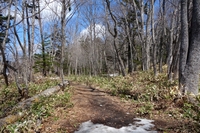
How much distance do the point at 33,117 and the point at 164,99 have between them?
172 inches

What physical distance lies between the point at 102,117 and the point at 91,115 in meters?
0.46

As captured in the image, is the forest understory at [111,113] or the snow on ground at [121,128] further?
the forest understory at [111,113]

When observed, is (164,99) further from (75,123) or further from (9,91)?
(9,91)

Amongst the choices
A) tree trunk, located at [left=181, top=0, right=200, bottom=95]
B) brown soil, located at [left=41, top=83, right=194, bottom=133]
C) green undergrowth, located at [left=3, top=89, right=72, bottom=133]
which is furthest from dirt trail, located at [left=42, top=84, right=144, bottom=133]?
tree trunk, located at [left=181, top=0, right=200, bottom=95]

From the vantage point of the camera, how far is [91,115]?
5.17 m

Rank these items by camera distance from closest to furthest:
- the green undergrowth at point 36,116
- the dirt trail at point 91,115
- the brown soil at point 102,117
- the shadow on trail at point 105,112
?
the green undergrowth at point 36,116 < the brown soil at point 102,117 < the dirt trail at point 91,115 < the shadow on trail at point 105,112

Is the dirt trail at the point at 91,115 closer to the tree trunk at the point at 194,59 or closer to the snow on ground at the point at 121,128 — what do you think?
the snow on ground at the point at 121,128

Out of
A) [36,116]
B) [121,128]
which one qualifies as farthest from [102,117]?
[36,116]

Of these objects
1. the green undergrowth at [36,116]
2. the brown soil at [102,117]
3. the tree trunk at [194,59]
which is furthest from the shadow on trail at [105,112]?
the tree trunk at [194,59]

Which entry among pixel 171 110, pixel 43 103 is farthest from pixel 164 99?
pixel 43 103

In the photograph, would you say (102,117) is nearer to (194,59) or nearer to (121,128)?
(121,128)

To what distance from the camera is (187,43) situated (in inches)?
217

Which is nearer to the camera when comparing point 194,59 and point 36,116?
point 36,116

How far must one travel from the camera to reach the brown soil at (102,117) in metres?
4.15
